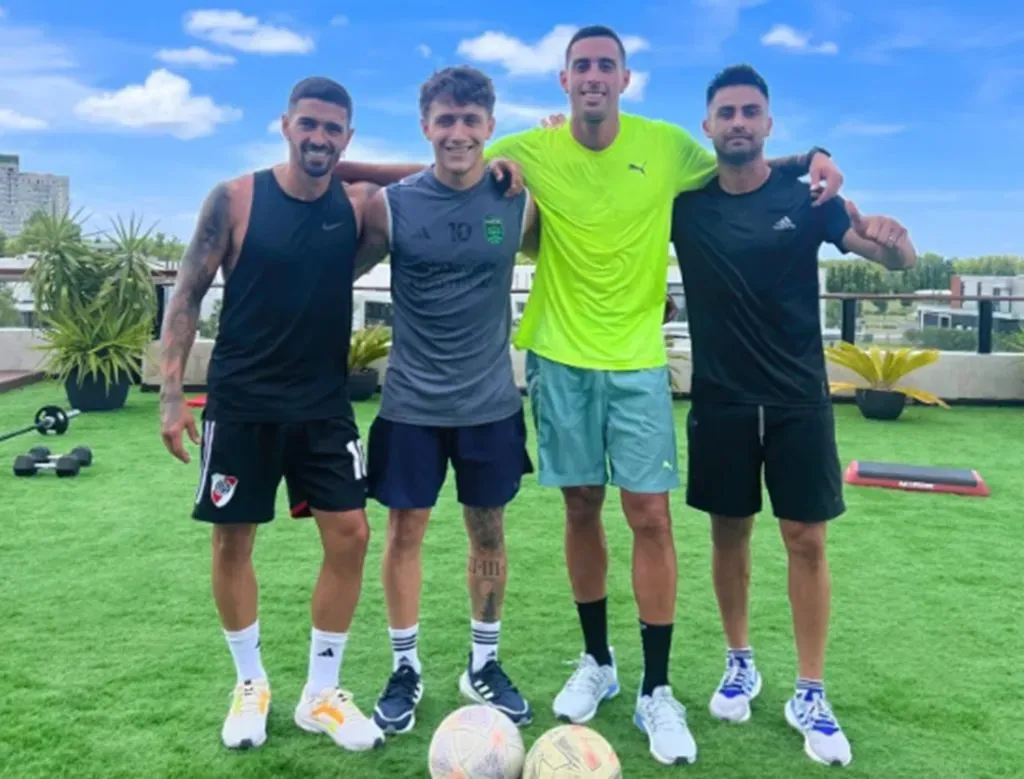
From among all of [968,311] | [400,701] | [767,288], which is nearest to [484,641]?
[400,701]

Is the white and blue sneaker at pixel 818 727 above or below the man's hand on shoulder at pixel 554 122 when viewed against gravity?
below

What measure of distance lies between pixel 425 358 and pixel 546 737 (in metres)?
1.02

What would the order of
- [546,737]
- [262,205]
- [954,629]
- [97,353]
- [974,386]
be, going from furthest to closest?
[974,386] → [97,353] → [954,629] → [262,205] → [546,737]

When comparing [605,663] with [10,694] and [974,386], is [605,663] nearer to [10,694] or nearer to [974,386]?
[10,694]

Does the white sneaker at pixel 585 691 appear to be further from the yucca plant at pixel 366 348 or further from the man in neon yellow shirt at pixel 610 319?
the yucca plant at pixel 366 348

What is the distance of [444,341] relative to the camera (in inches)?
104

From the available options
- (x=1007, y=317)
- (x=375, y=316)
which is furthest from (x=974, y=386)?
(x=375, y=316)

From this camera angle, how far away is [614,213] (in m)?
2.69

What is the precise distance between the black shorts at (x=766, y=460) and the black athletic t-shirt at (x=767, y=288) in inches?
1.9

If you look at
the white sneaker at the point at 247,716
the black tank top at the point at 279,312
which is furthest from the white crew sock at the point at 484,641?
the black tank top at the point at 279,312

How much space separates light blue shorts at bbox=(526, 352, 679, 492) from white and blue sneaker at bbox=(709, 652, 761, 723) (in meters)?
0.60

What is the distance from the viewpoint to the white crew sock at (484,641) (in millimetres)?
2859

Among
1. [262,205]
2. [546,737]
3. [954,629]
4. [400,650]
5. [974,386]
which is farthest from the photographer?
[974,386]

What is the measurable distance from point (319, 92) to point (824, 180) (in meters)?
1.36
